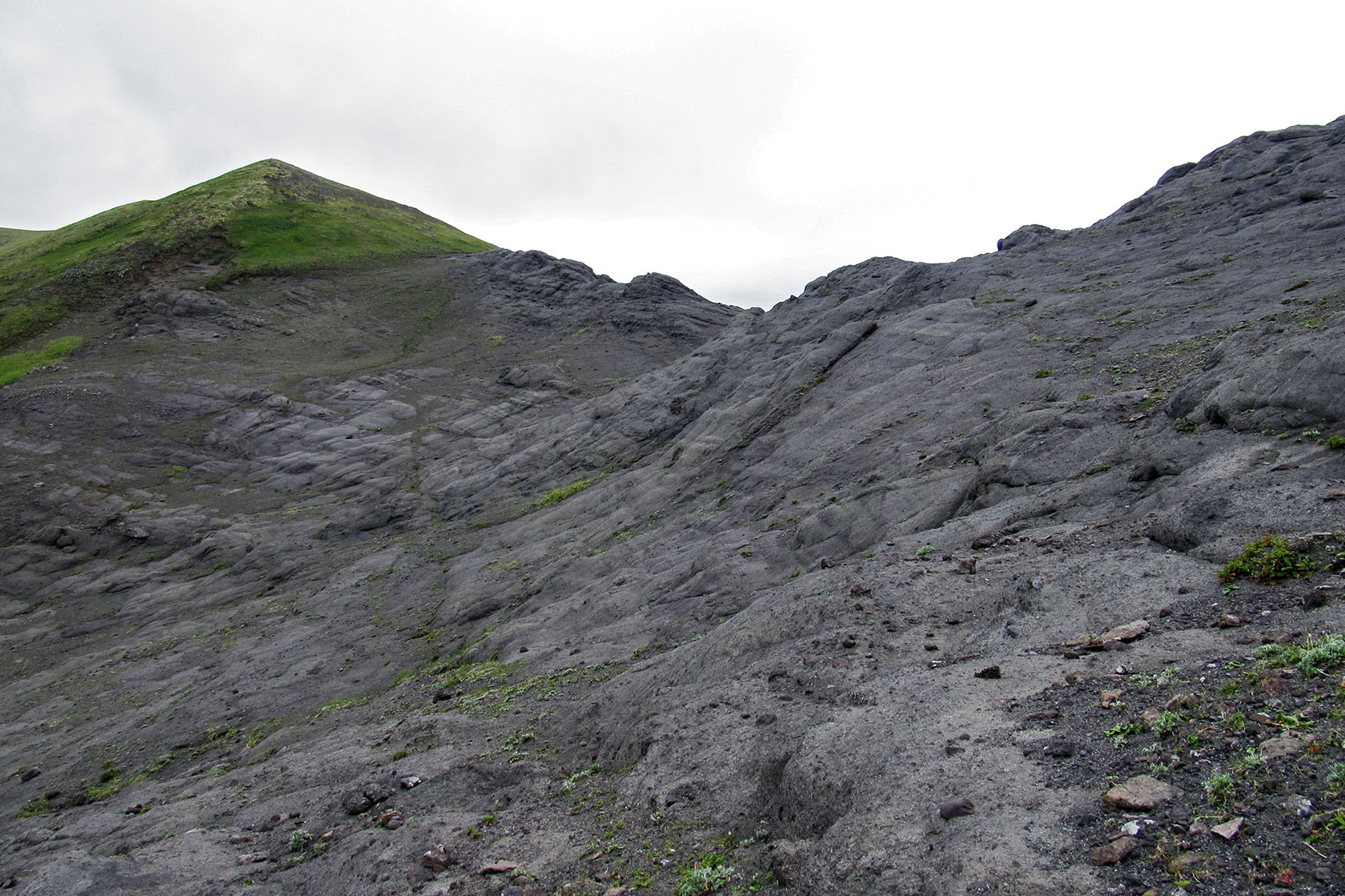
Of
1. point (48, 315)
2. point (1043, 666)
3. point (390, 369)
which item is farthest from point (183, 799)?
point (48, 315)

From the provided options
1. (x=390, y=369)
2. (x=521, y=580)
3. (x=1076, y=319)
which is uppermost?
(x=390, y=369)

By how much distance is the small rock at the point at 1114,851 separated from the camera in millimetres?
7152

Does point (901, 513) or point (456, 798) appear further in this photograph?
point (901, 513)

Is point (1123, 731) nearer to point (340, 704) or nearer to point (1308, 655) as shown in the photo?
point (1308, 655)

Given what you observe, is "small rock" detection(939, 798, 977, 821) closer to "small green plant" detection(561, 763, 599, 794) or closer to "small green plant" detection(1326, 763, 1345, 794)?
"small green plant" detection(1326, 763, 1345, 794)

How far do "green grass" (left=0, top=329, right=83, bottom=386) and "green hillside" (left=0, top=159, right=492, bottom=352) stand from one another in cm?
561

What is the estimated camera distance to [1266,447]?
49.8 feet

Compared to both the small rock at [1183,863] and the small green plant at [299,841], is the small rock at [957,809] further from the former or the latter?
the small green plant at [299,841]

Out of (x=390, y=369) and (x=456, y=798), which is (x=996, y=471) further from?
(x=390, y=369)

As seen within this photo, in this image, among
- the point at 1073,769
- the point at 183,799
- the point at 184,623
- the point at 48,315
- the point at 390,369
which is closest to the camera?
the point at 1073,769

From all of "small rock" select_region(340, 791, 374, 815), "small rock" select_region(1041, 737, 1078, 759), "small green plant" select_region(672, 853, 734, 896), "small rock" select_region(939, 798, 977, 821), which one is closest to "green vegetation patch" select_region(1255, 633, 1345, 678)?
"small rock" select_region(1041, 737, 1078, 759)

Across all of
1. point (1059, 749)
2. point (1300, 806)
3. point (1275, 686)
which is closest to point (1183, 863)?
point (1300, 806)

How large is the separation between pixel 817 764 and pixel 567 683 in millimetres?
11830

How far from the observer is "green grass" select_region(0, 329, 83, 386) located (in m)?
72.0
